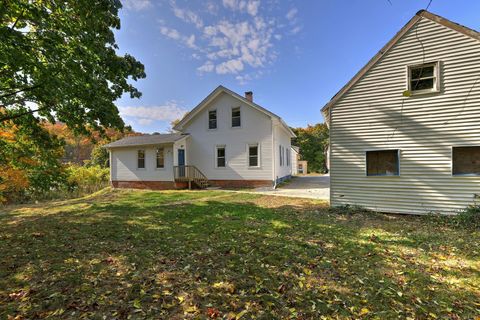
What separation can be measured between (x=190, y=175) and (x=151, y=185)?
125 inches

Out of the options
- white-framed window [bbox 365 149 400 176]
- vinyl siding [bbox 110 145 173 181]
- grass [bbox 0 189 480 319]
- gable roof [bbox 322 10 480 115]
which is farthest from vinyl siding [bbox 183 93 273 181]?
grass [bbox 0 189 480 319]

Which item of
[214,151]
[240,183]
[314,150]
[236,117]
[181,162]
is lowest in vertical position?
[240,183]

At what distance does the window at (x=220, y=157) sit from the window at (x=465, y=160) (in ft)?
40.5

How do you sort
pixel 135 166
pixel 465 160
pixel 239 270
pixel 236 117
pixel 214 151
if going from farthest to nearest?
pixel 135 166 < pixel 214 151 < pixel 236 117 < pixel 465 160 < pixel 239 270

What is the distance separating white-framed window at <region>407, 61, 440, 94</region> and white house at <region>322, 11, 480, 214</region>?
3cm

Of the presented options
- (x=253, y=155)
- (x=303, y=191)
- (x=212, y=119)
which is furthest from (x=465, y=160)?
(x=212, y=119)

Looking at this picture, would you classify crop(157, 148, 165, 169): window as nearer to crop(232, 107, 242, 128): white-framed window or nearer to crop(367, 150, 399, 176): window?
crop(232, 107, 242, 128): white-framed window

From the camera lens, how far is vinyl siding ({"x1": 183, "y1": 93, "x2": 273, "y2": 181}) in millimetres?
15578

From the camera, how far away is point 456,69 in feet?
23.1

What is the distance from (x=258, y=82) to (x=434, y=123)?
53.8 ft

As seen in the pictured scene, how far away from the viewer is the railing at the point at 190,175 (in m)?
16.3

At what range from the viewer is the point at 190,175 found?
659 inches

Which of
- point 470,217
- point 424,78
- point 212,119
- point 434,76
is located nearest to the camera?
point 470,217

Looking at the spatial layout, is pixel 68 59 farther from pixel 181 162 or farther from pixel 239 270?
pixel 181 162
